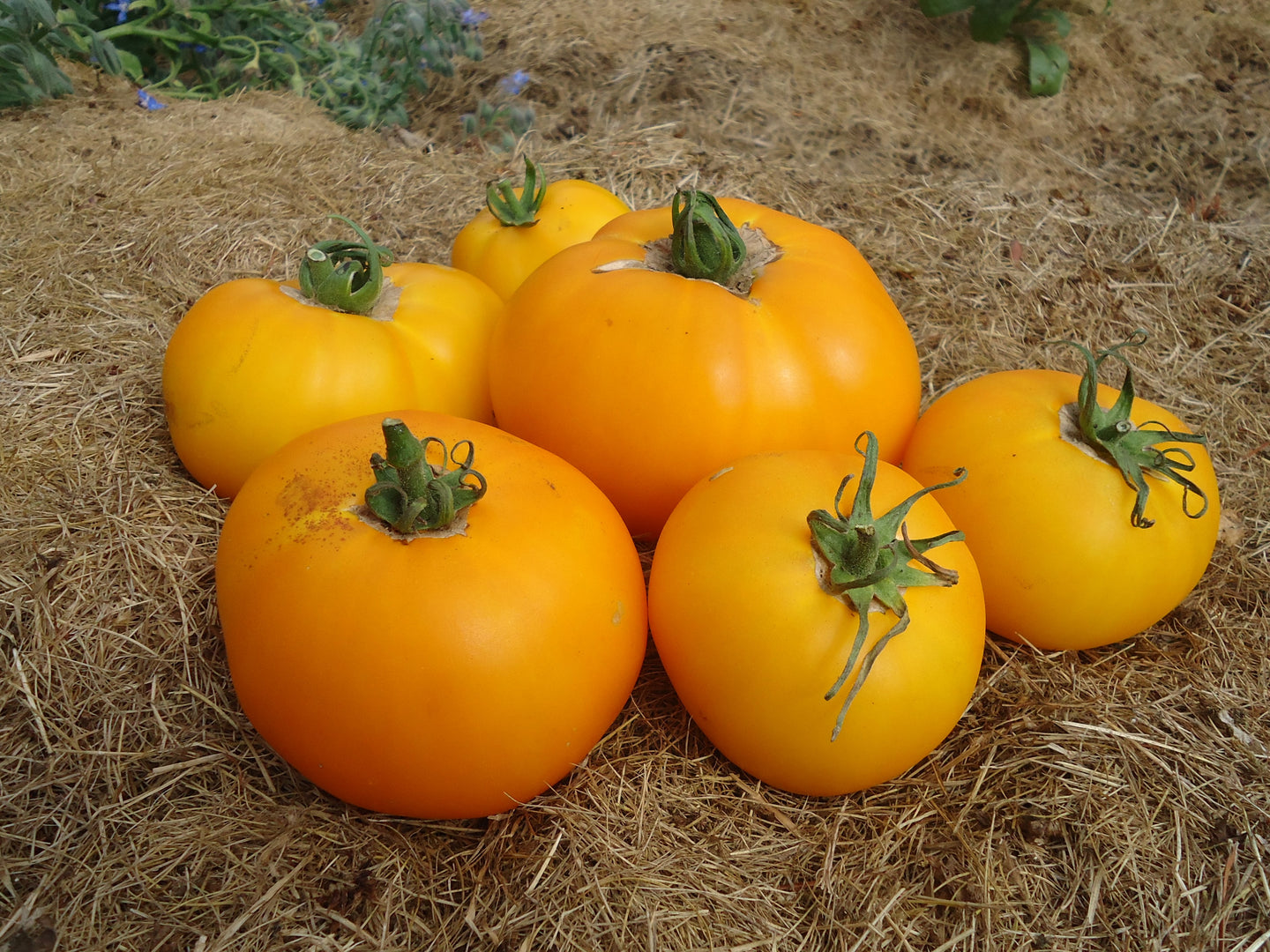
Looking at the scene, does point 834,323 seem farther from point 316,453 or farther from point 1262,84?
point 1262,84

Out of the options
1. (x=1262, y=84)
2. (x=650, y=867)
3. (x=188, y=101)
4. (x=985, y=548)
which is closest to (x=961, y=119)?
(x=1262, y=84)

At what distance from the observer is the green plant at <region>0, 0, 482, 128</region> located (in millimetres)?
3605

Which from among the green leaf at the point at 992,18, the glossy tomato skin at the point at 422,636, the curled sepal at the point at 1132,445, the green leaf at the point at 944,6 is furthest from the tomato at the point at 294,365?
the green leaf at the point at 992,18

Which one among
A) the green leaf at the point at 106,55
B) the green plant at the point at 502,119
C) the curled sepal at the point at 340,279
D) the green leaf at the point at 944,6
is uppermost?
the green leaf at the point at 106,55

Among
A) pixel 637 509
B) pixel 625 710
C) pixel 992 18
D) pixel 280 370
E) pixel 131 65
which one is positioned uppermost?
pixel 131 65

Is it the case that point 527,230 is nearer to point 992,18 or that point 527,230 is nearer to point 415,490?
point 415,490

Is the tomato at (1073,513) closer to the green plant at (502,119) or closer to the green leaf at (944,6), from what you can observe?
the green plant at (502,119)

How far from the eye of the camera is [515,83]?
373 cm

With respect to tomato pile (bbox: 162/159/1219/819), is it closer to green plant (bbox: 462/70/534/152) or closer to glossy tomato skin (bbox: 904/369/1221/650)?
glossy tomato skin (bbox: 904/369/1221/650)

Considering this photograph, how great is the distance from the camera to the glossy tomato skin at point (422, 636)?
129 cm

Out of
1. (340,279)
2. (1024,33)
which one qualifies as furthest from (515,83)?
(1024,33)

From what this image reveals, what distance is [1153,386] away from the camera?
256 cm

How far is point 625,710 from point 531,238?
4.17 ft

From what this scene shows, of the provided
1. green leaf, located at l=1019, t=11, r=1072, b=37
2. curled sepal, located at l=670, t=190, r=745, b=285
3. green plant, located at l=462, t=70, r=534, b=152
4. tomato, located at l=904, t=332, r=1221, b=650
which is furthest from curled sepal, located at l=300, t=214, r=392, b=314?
green leaf, located at l=1019, t=11, r=1072, b=37
